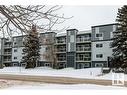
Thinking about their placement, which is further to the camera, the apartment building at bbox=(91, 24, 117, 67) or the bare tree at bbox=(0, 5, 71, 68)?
the apartment building at bbox=(91, 24, 117, 67)

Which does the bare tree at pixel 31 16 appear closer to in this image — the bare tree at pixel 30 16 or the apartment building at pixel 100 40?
the bare tree at pixel 30 16

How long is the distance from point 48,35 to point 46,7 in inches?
7.6

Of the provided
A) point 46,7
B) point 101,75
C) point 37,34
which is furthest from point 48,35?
point 101,75

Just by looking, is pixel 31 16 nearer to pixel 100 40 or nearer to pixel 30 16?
pixel 30 16

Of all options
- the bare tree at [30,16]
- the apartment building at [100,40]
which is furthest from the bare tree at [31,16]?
the apartment building at [100,40]

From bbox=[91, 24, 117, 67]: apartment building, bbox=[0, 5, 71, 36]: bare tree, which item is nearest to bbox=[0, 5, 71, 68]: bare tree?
bbox=[0, 5, 71, 36]: bare tree

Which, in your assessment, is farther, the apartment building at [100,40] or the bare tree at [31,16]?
the apartment building at [100,40]

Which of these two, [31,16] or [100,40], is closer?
[31,16]

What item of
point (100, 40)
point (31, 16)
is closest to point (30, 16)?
point (31, 16)

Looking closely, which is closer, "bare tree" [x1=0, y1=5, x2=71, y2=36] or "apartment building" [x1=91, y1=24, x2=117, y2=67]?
"bare tree" [x1=0, y1=5, x2=71, y2=36]

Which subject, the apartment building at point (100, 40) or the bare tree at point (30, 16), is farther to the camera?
the apartment building at point (100, 40)

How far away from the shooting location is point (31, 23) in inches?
62.8

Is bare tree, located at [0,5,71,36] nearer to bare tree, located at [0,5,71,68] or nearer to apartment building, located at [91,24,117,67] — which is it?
bare tree, located at [0,5,71,68]
